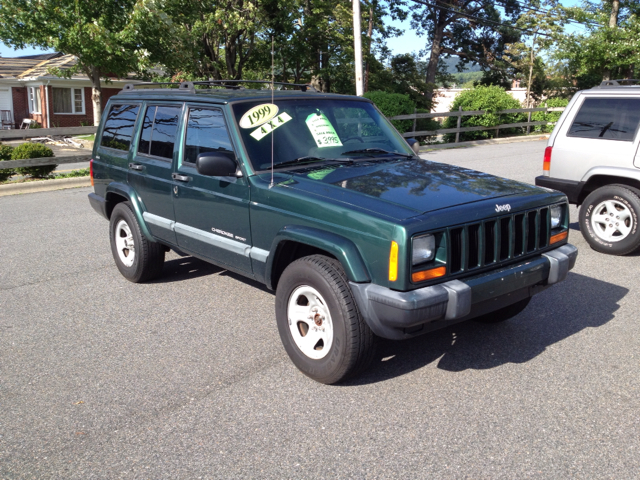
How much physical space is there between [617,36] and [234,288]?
31.0 metres

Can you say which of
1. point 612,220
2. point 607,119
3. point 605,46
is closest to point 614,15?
point 605,46

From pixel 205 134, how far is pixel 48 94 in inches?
1281

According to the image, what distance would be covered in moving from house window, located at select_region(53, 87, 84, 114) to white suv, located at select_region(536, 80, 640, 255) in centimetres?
3271

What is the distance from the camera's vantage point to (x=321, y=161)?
468 centimetres

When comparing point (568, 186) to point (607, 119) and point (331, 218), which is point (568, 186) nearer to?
point (607, 119)

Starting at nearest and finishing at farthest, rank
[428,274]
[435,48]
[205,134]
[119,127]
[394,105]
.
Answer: [428,274] → [205,134] → [119,127] → [394,105] → [435,48]

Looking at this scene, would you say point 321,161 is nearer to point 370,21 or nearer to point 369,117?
point 369,117

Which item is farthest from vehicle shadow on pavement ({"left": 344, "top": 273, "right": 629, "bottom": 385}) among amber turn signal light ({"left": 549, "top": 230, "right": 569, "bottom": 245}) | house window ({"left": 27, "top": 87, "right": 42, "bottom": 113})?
house window ({"left": 27, "top": 87, "right": 42, "bottom": 113})

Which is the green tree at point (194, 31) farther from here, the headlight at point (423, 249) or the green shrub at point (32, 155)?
the headlight at point (423, 249)

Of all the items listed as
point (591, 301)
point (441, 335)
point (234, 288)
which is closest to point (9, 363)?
point (234, 288)

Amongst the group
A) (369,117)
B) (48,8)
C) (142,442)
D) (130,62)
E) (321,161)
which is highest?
(48,8)

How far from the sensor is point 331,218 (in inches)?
149

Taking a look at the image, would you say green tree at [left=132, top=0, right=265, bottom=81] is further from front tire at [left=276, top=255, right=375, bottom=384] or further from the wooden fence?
front tire at [left=276, top=255, right=375, bottom=384]

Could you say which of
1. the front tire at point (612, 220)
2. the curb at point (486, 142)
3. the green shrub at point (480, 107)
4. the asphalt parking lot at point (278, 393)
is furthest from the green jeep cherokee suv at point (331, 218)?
the green shrub at point (480, 107)
